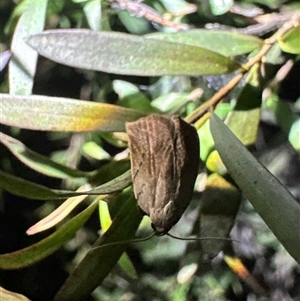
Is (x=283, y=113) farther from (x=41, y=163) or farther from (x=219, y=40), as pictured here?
(x=41, y=163)

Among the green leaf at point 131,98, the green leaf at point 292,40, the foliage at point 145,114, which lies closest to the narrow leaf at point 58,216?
the foliage at point 145,114

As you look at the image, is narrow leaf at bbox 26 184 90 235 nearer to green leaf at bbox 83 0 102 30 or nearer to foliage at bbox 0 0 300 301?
foliage at bbox 0 0 300 301

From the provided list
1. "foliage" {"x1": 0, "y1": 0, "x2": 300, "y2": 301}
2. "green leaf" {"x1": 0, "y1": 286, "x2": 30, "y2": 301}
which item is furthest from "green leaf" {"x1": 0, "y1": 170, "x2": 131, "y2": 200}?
"green leaf" {"x1": 0, "y1": 286, "x2": 30, "y2": 301}

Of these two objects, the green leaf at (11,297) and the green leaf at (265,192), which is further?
the green leaf at (11,297)

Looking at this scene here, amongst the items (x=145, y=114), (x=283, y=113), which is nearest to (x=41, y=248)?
(x=145, y=114)

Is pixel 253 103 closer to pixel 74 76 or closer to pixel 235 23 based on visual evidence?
pixel 235 23

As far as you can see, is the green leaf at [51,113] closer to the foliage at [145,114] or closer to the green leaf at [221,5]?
the foliage at [145,114]
